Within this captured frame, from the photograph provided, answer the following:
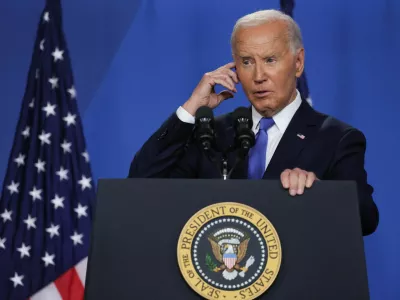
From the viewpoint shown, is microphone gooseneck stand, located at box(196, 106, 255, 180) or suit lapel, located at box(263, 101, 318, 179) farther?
suit lapel, located at box(263, 101, 318, 179)

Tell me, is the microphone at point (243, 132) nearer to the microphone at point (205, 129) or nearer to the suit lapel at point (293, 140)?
the microphone at point (205, 129)

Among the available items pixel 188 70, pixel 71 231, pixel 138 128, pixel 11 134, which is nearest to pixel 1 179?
pixel 11 134

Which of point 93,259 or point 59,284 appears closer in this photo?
point 93,259

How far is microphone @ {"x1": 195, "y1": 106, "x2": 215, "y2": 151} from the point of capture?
175 centimetres

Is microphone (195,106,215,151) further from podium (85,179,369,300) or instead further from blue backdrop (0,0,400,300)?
blue backdrop (0,0,400,300)

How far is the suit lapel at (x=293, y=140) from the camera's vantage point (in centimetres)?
204

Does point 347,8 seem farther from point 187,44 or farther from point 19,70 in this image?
point 19,70

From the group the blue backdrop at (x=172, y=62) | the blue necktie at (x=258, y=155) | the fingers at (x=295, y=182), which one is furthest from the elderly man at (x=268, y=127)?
the blue backdrop at (x=172, y=62)

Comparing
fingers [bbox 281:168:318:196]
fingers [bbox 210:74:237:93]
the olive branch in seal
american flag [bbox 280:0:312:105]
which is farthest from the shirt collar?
american flag [bbox 280:0:312:105]

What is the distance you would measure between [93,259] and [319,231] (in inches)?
20.5

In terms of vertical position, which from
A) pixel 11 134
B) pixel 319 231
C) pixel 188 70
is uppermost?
pixel 188 70

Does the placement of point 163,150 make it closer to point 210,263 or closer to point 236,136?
point 236,136

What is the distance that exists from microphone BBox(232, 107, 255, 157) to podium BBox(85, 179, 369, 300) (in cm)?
19

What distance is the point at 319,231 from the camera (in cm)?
153
